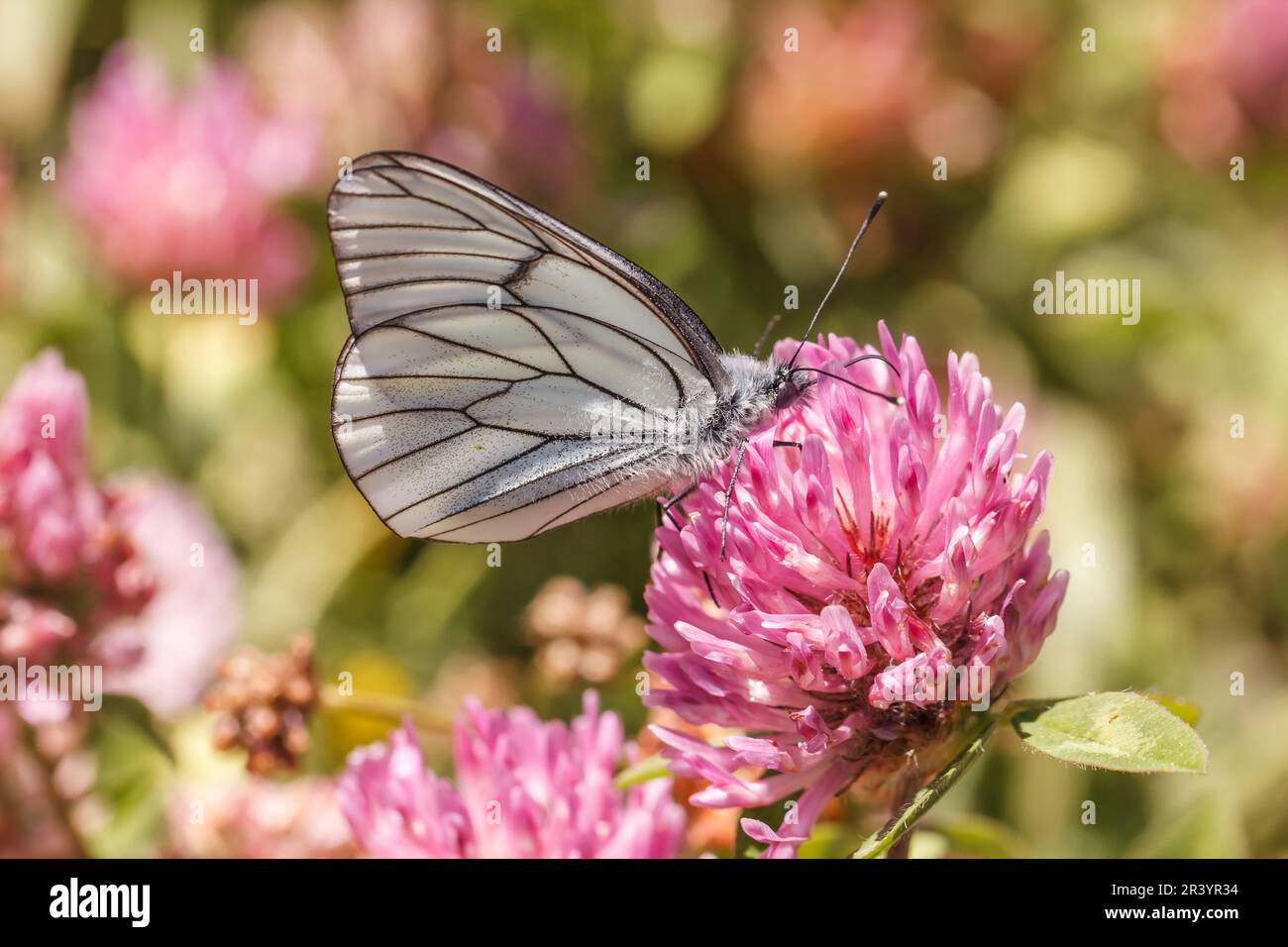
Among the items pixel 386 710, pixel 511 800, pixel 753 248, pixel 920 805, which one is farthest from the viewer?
pixel 753 248

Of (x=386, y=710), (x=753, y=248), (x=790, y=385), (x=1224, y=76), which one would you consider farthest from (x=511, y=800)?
(x=1224, y=76)

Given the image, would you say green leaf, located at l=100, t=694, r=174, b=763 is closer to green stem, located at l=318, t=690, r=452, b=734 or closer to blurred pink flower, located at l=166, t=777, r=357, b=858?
blurred pink flower, located at l=166, t=777, r=357, b=858

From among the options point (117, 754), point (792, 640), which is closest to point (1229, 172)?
point (792, 640)

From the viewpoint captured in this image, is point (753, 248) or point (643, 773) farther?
point (753, 248)

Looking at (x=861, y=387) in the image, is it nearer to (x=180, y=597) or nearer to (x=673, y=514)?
(x=673, y=514)

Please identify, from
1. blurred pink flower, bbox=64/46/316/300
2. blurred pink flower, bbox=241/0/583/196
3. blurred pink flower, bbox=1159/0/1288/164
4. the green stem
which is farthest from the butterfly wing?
blurred pink flower, bbox=1159/0/1288/164
